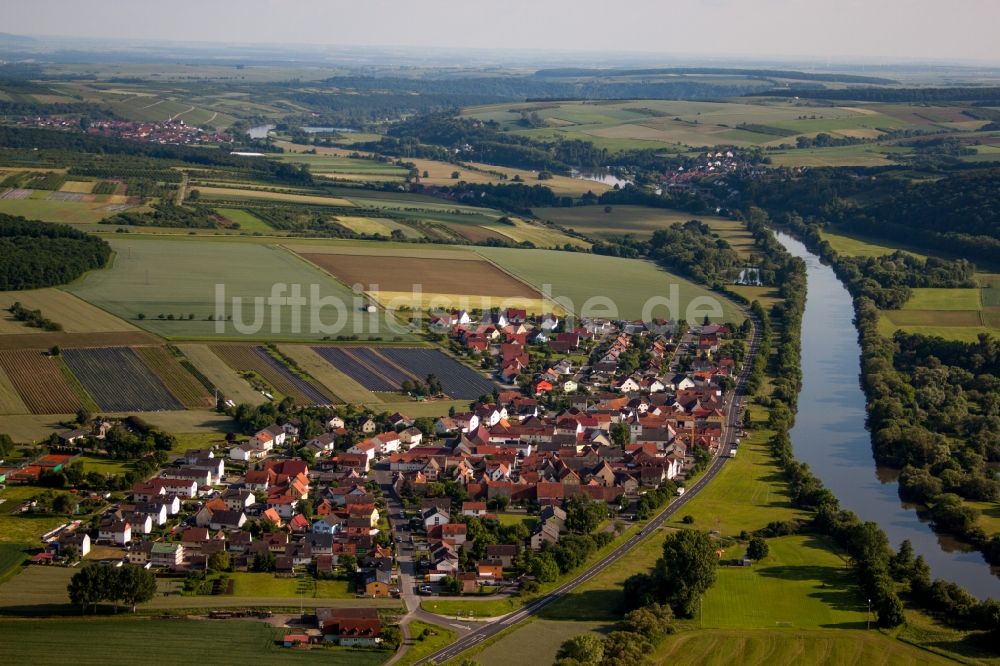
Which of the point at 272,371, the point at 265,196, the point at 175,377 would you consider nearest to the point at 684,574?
the point at 272,371

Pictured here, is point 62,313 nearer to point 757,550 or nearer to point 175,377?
point 175,377

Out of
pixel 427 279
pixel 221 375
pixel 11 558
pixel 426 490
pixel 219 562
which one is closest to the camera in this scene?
pixel 11 558

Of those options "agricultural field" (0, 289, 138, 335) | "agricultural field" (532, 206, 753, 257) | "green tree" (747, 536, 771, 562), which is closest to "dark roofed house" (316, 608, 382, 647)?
"green tree" (747, 536, 771, 562)

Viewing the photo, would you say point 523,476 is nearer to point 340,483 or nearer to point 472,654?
point 340,483

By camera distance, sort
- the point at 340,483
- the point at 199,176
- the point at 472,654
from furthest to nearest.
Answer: the point at 199,176 → the point at 340,483 → the point at 472,654

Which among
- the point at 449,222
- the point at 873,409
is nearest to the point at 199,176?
the point at 449,222

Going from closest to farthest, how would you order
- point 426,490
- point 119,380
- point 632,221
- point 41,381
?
point 426,490, point 41,381, point 119,380, point 632,221

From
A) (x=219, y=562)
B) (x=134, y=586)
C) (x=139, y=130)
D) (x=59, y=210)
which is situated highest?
(x=139, y=130)

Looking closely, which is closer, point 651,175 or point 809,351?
point 809,351
